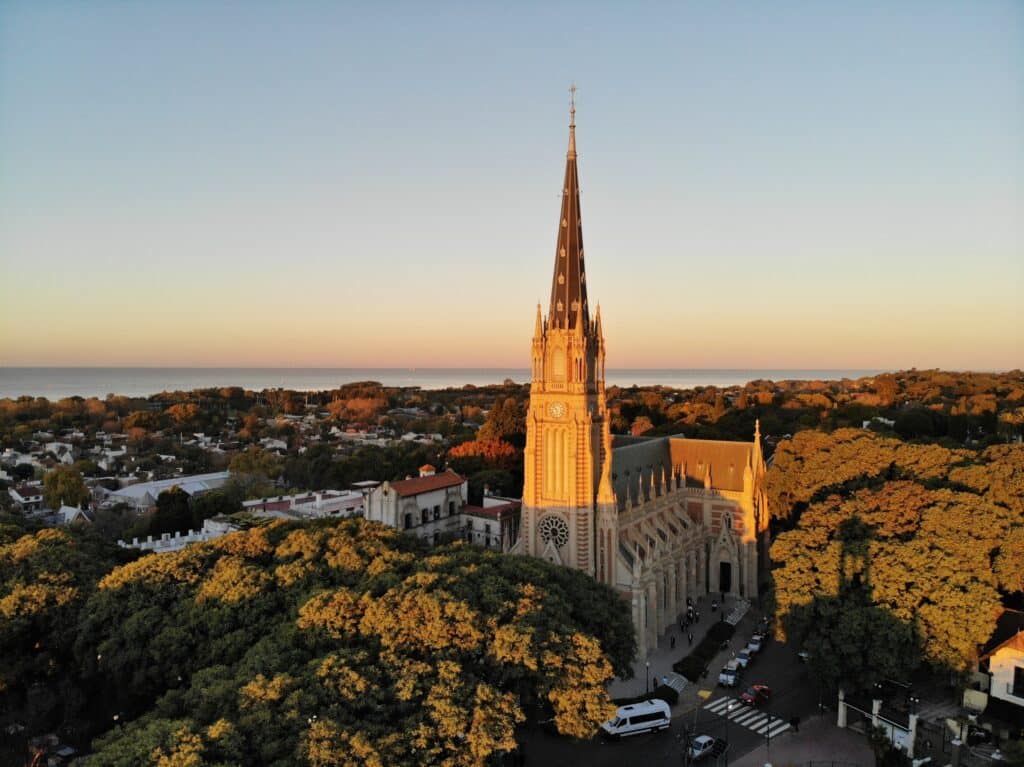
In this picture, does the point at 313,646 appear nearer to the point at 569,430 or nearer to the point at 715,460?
the point at 569,430

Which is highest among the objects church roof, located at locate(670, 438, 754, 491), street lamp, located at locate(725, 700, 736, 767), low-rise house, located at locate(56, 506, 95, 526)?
church roof, located at locate(670, 438, 754, 491)

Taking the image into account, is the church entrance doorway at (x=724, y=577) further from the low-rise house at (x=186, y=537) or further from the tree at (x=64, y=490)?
the tree at (x=64, y=490)

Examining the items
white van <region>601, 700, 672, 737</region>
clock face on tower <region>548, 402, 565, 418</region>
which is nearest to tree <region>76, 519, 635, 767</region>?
white van <region>601, 700, 672, 737</region>

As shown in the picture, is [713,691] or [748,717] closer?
[748,717]

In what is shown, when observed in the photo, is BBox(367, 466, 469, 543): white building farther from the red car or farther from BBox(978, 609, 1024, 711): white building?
BBox(978, 609, 1024, 711): white building

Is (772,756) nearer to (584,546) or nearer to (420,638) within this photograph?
(584,546)

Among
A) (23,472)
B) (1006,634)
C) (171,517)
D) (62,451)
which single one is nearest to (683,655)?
(1006,634)
